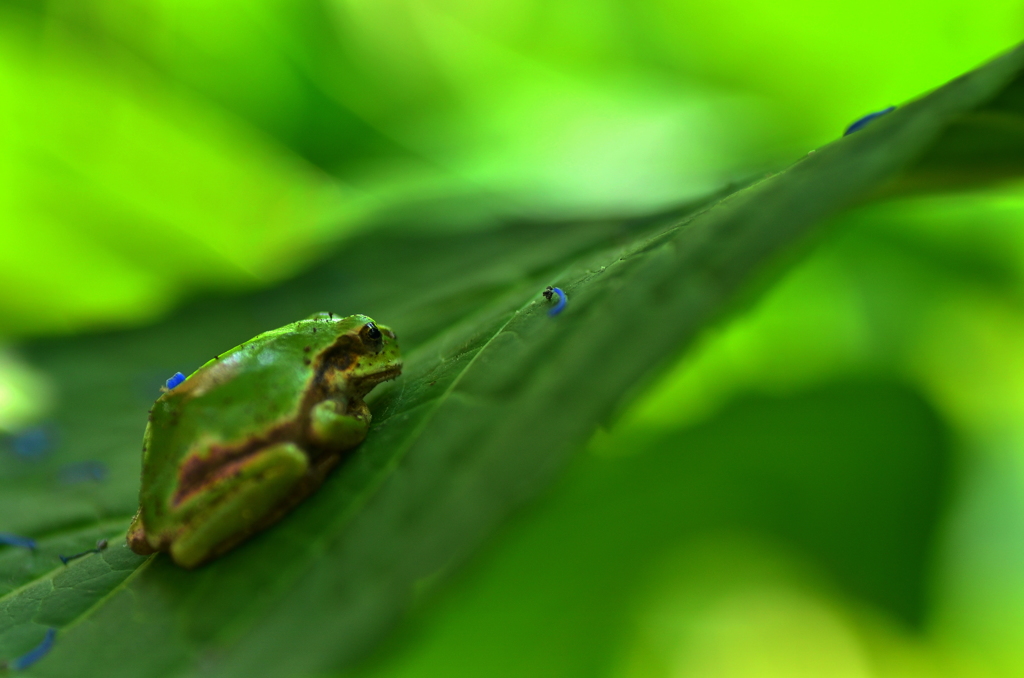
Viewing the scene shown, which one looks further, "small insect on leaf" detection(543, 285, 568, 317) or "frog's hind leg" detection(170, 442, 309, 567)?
"frog's hind leg" detection(170, 442, 309, 567)

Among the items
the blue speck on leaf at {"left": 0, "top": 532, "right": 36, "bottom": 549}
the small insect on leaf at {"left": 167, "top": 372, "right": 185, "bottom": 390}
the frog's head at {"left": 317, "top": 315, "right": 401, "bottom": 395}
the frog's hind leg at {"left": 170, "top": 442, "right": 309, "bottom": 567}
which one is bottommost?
the blue speck on leaf at {"left": 0, "top": 532, "right": 36, "bottom": 549}

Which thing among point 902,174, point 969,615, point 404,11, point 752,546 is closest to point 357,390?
point 902,174

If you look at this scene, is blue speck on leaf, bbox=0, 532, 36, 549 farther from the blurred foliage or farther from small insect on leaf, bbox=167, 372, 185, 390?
the blurred foliage

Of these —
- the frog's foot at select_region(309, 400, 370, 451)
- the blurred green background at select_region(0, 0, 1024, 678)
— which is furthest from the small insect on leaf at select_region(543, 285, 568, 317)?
the blurred green background at select_region(0, 0, 1024, 678)

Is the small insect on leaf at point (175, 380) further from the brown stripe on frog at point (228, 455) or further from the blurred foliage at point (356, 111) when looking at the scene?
the blurred foliage at point (356, 111)

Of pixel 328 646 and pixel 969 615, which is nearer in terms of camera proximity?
pixel 328 646

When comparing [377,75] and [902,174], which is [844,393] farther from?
[377,75]
